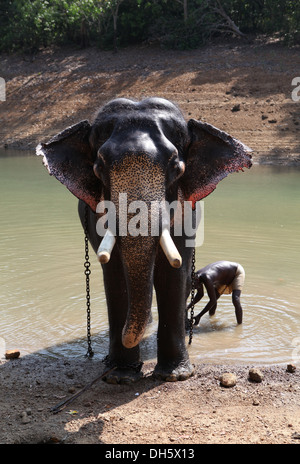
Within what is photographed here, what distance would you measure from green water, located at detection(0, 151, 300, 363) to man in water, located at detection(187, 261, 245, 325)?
0.58ft

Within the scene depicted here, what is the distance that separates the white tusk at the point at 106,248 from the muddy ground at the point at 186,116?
1146 millimetres

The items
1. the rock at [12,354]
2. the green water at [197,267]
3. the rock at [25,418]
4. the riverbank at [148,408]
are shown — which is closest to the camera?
the riverbank at [148,408]

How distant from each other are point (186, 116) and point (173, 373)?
2.63 m

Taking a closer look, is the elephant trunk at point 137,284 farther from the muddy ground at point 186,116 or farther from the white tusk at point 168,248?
the muddy ground at point 186,116

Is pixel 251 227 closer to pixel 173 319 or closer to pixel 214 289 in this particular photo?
pixel 214 289

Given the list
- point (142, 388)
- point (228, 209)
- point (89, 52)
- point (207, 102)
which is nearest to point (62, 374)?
point (142, 388)

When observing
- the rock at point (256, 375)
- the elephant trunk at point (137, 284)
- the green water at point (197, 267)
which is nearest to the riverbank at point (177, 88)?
the green water at point (197, 267)

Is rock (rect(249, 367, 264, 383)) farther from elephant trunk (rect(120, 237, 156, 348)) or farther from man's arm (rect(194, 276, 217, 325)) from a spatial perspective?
man's arm (rect(194, 276, 217, 325))

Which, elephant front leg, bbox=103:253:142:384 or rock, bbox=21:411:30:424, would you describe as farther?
elephant front leg, bbox=103:253:142:384

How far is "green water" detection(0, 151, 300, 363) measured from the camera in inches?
239

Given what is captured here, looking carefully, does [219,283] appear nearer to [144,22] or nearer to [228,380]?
[228,380]

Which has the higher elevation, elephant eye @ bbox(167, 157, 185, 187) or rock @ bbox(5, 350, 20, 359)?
elephant eye @ bbox(167, 157, 185, 187)

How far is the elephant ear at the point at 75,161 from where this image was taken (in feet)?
15.9

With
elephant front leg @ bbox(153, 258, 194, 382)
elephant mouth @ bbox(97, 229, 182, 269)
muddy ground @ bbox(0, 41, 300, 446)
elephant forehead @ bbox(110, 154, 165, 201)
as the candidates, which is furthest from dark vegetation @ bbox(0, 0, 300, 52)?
elephant mouth @ bbox(97, 229, 182, 269)
